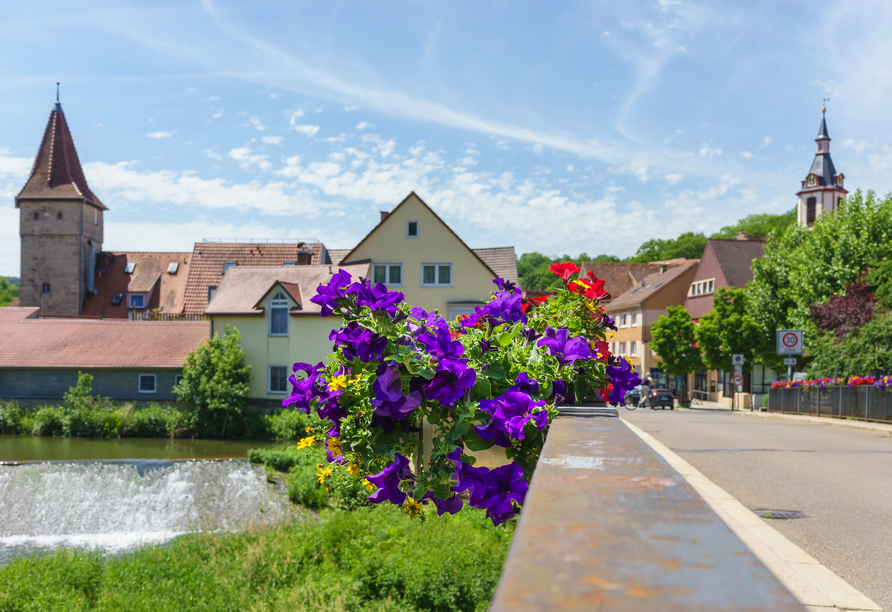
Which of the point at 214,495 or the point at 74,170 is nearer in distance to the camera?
the point at 214,495

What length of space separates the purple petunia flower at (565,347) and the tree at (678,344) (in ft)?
149

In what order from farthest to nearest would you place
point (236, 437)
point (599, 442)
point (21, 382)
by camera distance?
point (21, 382), point (236, 437), point (599, 442)

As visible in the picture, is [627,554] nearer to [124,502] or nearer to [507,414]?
[507,414]

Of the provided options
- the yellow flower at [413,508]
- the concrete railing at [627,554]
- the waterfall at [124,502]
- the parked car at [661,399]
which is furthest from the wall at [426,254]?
the concrete railing at [627,554]

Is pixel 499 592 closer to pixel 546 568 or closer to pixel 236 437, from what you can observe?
pixel 546 568

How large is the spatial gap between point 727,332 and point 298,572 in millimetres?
36050

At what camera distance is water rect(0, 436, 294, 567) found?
58.3 feet

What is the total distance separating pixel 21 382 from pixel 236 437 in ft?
39.6

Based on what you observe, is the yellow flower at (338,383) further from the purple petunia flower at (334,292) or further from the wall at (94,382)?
the wall at (94,382)

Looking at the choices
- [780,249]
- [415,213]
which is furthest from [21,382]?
[780,249]

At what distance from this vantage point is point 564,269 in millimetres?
3199

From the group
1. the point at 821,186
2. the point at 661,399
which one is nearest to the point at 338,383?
the point at 661,399

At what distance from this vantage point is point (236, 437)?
102 feet

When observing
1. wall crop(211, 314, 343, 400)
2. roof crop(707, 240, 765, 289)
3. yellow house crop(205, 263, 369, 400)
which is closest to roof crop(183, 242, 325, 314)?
yellow house crop(205, 263, 369, 400)
